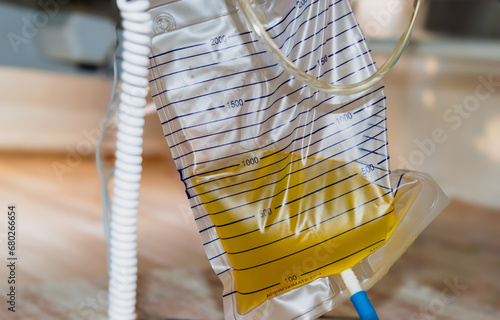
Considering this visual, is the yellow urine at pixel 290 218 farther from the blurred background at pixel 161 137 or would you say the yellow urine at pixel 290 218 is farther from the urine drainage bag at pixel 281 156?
the blurred background at pixel 161 137

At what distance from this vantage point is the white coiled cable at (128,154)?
41 centimetres

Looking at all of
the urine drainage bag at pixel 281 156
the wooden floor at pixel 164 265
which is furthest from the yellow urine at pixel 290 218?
the wooden floor at pixel 164 265

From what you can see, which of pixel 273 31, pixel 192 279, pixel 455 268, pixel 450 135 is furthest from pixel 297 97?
pixel 450 135

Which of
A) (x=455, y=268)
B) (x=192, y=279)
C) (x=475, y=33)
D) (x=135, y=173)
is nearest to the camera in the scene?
(x=135, y=173)

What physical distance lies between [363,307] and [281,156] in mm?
150

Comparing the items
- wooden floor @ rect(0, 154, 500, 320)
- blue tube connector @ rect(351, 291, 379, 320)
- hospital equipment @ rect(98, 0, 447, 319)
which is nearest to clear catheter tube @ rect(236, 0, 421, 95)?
hospital equipment @ rect(98, 0, 447, 319)

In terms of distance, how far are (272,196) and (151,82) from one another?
146mm

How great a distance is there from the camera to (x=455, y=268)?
853 mm

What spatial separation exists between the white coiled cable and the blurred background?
32cm

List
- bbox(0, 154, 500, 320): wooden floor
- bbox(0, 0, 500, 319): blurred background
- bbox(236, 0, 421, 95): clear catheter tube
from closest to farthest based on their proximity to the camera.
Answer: bbox(236, 0, 421, 95): clear catheter tube
bbox(0, 154, 500, 320): wooden floor
bbox(0, 0, 500, 319): blurred background

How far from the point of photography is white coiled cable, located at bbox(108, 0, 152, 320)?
405 mm

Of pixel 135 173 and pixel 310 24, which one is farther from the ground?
pixel 310 24

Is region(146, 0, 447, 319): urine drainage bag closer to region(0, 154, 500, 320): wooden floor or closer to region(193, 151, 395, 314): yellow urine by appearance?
region(193, 151, 395, 314): yellow urine

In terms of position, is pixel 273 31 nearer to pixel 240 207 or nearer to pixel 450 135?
pixel 240 207
